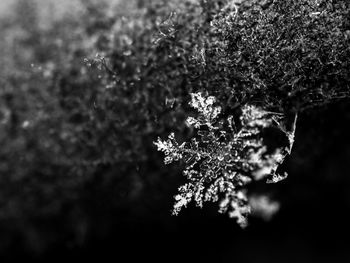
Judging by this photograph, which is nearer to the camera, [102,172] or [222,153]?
[222,153]

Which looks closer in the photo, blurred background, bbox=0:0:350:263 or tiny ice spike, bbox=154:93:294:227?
tiny ice spike, bbox=154:93:294:227

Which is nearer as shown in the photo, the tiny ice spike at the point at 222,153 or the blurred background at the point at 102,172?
the tiny ice spike at the point at 222,153

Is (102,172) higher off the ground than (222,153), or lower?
lower

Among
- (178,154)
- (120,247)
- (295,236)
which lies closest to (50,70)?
(178,154)

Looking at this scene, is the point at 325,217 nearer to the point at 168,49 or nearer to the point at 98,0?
the point at 168,49
